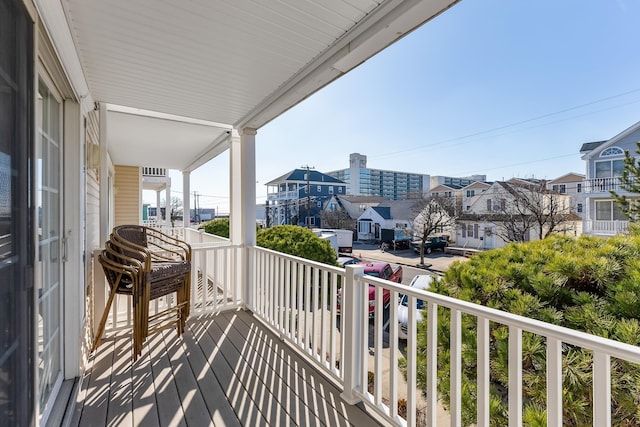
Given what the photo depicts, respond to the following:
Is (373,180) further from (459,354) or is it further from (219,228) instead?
(459,354)

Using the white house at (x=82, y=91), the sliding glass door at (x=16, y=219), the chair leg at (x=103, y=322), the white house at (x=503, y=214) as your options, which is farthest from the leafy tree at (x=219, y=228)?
the white house at (x=503, y=214)

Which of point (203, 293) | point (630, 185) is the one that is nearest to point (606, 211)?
point (630, 185)

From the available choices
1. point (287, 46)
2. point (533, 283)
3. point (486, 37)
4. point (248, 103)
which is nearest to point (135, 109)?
point (248, 103)

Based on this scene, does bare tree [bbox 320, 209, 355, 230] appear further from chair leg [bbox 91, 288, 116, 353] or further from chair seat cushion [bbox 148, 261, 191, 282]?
chair leg [bbox 91, 288, 116, 353]

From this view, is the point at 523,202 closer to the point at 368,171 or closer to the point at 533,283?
the point at 533,283

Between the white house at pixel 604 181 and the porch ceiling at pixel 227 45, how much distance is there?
6.67 metres

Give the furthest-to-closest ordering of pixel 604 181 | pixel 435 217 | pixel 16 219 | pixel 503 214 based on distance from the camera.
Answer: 1. pixel 435 217
2. pixel 503 214
3. pixel 604 181
4. pixel 16 219

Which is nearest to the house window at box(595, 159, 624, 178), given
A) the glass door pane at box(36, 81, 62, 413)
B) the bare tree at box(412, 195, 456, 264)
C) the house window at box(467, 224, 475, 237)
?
the house window at box(467, 224, 475, 237)

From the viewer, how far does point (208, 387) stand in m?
2.05

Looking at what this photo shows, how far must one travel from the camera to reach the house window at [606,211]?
6.14 m

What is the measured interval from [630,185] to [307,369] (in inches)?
232

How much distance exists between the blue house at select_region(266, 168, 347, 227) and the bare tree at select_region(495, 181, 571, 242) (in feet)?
46.2

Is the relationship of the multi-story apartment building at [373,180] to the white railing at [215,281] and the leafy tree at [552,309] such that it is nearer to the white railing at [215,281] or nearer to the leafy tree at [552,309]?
the white railing at [215,281]

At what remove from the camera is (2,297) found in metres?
0.85
